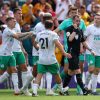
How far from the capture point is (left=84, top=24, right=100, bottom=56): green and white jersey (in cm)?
1975

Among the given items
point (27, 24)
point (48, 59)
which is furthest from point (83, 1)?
point (48, 59)

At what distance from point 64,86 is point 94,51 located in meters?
1.56

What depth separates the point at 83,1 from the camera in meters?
26.9

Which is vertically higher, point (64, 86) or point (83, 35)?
point (83, 35)

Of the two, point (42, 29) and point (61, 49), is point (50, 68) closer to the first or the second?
point (61, 49)

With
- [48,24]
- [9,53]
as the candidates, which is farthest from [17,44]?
[48,24]

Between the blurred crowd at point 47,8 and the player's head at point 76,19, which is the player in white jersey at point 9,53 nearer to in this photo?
the player's head at point 76,19

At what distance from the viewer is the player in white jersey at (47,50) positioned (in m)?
18.1

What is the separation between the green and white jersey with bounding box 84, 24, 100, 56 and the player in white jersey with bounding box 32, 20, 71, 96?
1.84 metres

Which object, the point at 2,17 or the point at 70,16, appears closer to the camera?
the point at 70,16

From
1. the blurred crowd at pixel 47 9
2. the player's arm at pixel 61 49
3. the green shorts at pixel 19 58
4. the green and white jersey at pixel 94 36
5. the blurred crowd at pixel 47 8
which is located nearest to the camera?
the player's arm at pixel 61 49

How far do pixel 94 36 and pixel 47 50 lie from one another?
2121 millimetres

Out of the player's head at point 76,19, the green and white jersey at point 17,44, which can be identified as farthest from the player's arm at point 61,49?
the green and white jersey at point 17,44

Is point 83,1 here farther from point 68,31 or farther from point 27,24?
point 68,31
